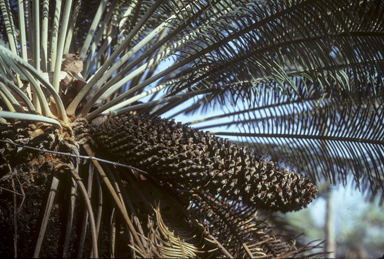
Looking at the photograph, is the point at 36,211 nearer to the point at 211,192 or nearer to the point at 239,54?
the point at 211,192

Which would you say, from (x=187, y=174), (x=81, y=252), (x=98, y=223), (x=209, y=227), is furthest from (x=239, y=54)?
(x=81, y=252)

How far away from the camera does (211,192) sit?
1627mm

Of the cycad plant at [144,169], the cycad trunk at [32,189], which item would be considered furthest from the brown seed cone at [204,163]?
the cycad trunk at [32,189]

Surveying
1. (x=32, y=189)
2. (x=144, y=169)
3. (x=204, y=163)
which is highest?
(x=204, y=163)

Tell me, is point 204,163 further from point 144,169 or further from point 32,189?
point 32,189

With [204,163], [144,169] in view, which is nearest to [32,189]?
[144,169]

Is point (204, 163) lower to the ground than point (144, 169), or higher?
higher

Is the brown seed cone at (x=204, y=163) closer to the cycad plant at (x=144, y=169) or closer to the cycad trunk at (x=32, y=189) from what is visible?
the cycad plant at (x=144, y=169)

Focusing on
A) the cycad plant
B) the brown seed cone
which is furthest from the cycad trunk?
the brown seed cone

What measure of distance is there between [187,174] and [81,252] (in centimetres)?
57

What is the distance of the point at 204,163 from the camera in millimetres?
1557

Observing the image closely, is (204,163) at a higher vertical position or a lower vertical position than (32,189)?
higher

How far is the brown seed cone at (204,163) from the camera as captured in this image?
1.56 meters

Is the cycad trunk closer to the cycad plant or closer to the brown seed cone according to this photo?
the cycad plant
